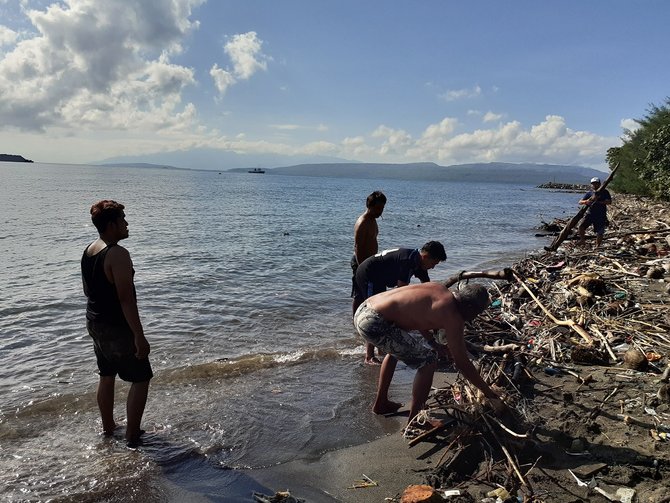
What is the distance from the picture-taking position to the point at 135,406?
4.52 meters

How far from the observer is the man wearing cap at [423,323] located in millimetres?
4109

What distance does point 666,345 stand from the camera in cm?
A: 575

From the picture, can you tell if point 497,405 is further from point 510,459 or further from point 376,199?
point 376,199

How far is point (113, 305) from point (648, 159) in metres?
29.3

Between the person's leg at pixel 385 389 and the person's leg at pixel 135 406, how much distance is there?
2454 mm

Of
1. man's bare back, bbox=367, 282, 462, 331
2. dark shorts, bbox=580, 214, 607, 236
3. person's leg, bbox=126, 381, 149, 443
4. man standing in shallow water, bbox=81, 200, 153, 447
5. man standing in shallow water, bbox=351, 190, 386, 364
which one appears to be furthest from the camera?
dark shorts, bbox=580, 214, 607, 236

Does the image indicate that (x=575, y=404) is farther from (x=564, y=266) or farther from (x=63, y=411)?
(x=564, y=266)

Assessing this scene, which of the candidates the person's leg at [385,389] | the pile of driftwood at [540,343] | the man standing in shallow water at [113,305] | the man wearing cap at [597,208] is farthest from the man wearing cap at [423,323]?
the man wearing cap at [597,208]

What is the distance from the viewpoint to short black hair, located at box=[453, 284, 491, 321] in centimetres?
403

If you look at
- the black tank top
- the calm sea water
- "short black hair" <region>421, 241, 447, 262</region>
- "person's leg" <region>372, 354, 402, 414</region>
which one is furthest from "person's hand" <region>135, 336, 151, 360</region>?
"short black hair" <region>421, 241, 447, 262</region>

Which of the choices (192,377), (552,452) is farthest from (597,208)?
(192,377)

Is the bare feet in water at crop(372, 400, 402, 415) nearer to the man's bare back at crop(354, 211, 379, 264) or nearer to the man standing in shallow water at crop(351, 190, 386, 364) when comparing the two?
the man standing in shallow water at crop(351, 190, 386, 364)

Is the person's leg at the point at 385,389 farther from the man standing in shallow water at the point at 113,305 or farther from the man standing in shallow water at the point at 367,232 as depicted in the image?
the man standing in shallow water at the point at 113,305

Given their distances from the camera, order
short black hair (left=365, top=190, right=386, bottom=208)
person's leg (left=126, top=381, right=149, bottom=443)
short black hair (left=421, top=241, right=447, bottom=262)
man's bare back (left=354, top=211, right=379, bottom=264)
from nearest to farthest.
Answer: person's leg (left=126, top=381, right=149, bottom=443) → short black hair (left=421, top=241, right=447, bottom=262) → short black hair (left=365, top=190, right=386, bottom=208) → man's bare back (left=354, top=211, right=379, bottom=264)
